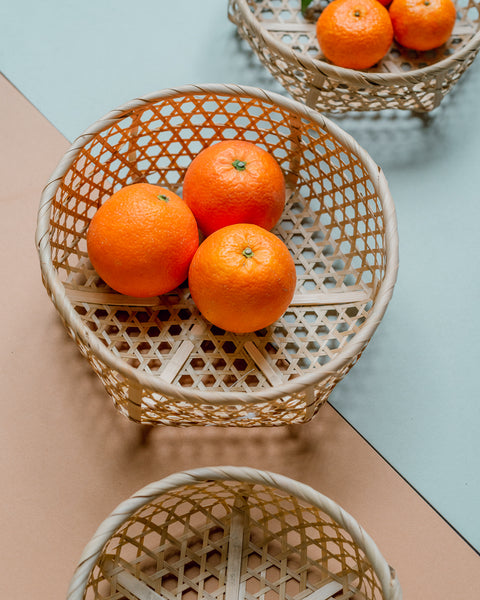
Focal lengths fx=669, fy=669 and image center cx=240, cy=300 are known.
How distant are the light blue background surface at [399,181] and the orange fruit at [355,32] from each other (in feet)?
0.34

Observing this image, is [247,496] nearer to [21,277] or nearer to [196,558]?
[196,558]

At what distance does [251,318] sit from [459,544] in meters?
0.35

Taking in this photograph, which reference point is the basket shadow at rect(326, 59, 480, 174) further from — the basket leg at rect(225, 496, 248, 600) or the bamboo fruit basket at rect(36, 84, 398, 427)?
the basket leg at rect(225, 496, 248, 600)

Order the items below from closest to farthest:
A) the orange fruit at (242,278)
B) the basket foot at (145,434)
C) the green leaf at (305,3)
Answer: the orange fruit at (242,278) < the basket foot at (145,434) < the green leaf at (305,3)

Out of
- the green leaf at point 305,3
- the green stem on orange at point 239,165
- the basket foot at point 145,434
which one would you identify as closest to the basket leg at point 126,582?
the basket foot at point 145,434

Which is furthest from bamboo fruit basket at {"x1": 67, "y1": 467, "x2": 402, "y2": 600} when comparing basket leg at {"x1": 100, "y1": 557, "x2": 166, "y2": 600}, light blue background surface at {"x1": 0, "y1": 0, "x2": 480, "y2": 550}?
light blue background surface at {"x1": 0, "y1": 0, "x2": 480, "y2": 550}

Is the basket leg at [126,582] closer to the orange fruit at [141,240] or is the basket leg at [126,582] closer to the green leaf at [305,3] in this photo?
the orange fruit at [141,240]

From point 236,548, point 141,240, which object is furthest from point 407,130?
point 236,548

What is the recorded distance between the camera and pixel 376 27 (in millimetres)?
793

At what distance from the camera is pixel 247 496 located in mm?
708

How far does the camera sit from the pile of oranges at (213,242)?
0.64m

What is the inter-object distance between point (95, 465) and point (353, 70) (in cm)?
53

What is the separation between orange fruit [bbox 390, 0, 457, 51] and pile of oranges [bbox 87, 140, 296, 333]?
292mm

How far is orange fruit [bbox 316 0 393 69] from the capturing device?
2.59ft
